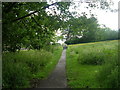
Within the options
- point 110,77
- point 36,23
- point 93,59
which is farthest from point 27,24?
point 110,77

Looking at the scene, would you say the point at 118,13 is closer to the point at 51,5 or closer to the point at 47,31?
the point at 51,5

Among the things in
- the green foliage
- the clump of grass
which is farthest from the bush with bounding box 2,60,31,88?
the clump of grass

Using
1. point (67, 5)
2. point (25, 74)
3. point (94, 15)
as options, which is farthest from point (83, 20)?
point (25, 74)

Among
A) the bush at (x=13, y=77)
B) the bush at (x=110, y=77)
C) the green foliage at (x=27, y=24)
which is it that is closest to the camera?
the bush at (x=110, y=77)

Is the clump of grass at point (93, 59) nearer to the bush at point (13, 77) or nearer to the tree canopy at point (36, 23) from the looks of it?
the tree canopy at point (36, 23)

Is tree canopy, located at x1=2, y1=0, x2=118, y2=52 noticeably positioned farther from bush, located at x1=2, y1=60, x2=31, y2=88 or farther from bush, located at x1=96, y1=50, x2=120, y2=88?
bush, located at x1=96, y1=50, x2=120, y2=88

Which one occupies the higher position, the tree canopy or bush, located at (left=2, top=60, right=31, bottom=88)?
the tree canopy

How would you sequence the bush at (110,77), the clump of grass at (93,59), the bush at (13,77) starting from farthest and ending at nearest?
the clump of grass at (93,59), the bush at (13,77), the bush at (110,77)

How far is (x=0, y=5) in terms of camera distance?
5648 mm

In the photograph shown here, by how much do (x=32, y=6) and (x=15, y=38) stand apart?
1711mm

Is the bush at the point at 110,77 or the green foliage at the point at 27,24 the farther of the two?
the green foliage at the point at 27,24

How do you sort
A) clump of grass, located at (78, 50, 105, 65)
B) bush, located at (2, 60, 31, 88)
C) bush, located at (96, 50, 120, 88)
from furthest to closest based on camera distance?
clump of grass, located at (78, 50, 105, 65), bush, located at (2, 60, 31, 88), bush, located at (96, 50, 120, 88)

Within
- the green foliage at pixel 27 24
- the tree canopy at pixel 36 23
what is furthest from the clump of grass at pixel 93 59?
the green foliage at pixel 27 24

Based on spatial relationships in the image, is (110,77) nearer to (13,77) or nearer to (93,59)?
(13,77)
